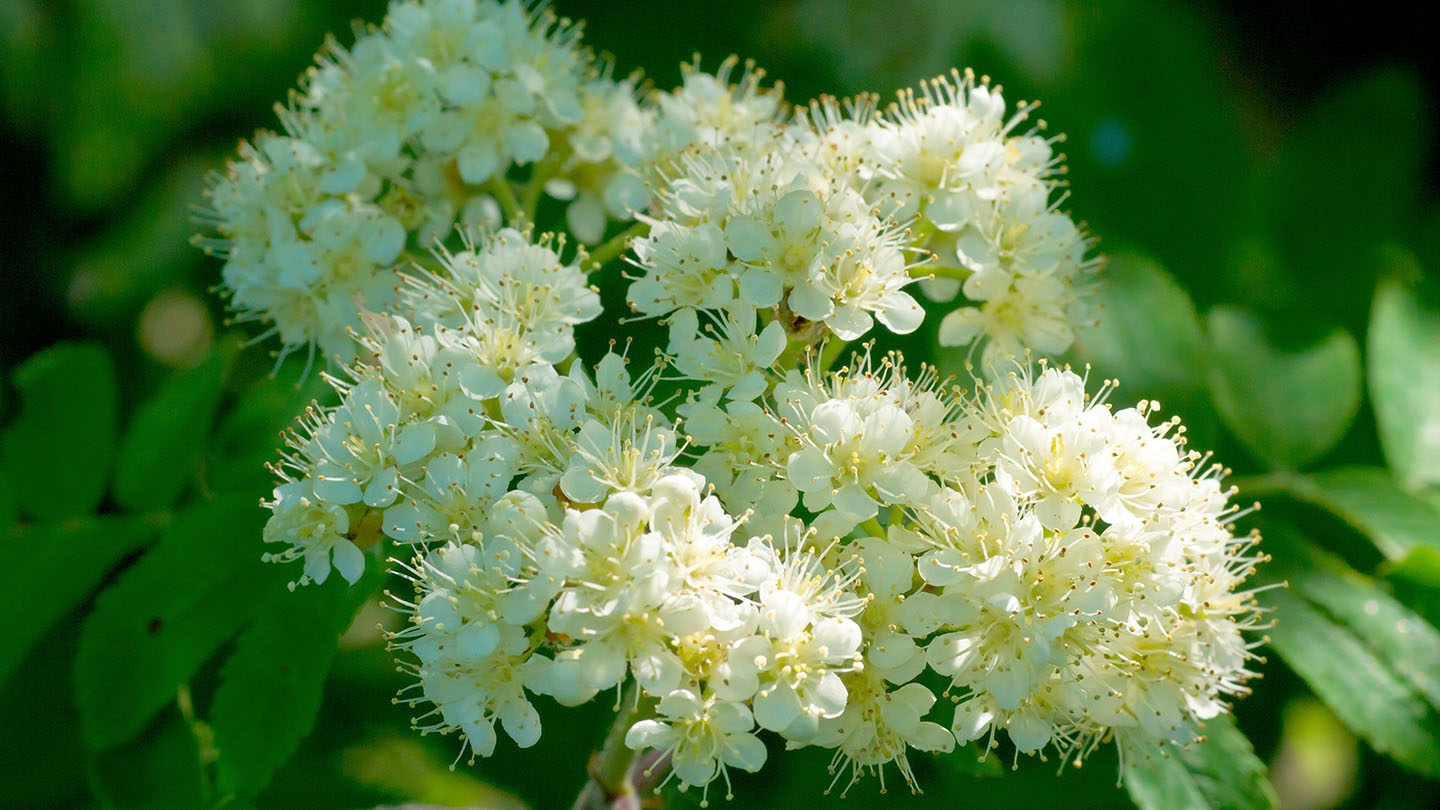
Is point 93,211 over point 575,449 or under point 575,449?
over

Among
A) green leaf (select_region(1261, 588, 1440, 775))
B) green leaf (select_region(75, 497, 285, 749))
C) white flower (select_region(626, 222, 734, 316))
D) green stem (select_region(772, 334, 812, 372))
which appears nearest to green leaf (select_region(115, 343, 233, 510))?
green leaf (select_region(75, 497, 285, 749))

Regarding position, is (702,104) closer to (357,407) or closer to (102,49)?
(357,407)

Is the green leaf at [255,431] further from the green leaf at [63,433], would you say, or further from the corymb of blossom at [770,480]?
the green leaf at [63,433]

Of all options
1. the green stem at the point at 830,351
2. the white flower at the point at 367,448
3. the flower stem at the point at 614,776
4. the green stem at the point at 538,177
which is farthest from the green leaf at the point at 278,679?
the green stem at the point at 538,177

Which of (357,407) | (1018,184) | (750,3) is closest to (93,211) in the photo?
(750,3)

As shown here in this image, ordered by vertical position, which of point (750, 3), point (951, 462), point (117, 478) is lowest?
point (117, 478)

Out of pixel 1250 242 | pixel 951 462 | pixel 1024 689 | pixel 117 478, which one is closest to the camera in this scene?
pixel 1024 689
